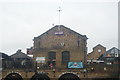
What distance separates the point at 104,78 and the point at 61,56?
25.3 ft

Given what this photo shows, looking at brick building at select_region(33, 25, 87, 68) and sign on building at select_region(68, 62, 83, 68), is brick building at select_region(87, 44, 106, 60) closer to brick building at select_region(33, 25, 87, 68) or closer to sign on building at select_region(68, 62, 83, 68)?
brick building at select_region(33, 25, 87, 68)

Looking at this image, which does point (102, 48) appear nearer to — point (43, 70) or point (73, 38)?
point (73, 38)

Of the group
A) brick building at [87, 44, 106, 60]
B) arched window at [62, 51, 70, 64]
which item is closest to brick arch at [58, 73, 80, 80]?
arched window at [62, 51, 70, 64]

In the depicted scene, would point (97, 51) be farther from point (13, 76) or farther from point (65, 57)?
point (13, 76)

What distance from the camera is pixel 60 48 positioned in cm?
3297

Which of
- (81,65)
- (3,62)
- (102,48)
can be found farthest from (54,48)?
(102,48)

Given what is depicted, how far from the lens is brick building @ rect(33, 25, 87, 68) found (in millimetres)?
32594

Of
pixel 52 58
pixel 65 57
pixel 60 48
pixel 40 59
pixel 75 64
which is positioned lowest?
pixel 75 64

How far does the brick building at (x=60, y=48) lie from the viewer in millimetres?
32594

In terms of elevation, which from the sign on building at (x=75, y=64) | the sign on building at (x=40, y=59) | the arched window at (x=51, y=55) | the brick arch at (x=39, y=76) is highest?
the arched window at (x=51, y=55)

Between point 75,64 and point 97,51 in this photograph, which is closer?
point 75,64

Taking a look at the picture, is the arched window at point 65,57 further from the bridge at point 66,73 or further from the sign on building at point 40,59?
the sign on building at point 40,59

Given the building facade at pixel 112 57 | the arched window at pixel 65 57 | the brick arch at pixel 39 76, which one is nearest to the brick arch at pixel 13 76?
the brick arch at pixel 39 76

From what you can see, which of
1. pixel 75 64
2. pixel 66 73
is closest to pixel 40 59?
pixel 66 73
